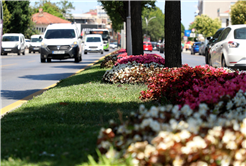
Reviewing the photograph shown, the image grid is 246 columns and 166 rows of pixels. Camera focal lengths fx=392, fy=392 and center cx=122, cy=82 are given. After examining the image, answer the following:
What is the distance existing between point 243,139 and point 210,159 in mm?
359

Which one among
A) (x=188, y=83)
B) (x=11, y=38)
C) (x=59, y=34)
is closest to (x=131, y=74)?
(x=188, y=83)

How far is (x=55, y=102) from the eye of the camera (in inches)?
278

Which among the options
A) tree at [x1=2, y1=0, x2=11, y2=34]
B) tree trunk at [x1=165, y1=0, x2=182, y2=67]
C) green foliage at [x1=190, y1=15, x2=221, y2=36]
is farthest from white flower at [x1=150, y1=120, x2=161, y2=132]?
green foliage at [x1=190, y1=15, x2=221, y2=36]

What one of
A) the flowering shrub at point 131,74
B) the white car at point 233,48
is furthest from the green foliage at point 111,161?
the white car at point 233,48

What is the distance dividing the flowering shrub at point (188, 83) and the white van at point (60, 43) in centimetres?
1552

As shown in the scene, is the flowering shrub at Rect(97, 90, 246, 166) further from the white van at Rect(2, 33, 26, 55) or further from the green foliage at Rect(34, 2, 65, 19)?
the green foliage at Rect(34, 2, 65, 19)

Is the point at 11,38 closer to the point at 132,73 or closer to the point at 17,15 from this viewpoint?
the point at 17,15

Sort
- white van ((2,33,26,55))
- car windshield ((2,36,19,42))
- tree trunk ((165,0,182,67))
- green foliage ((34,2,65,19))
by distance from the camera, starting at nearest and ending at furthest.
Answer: tree trunk ((165,0,182,67)) → white van ((2,33,26,55)) → car windshield ((2,36,19,42)) → green foliage ((34,2,65,19))

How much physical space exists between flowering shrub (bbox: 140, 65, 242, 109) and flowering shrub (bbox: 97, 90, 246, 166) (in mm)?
1481

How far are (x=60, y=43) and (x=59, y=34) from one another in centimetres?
115

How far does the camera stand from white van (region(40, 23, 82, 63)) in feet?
74.1

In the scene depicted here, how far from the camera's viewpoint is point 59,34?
77.3ft

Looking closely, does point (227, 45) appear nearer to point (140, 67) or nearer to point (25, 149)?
point (140, 67)

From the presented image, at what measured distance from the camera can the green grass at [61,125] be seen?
11.4 ft
